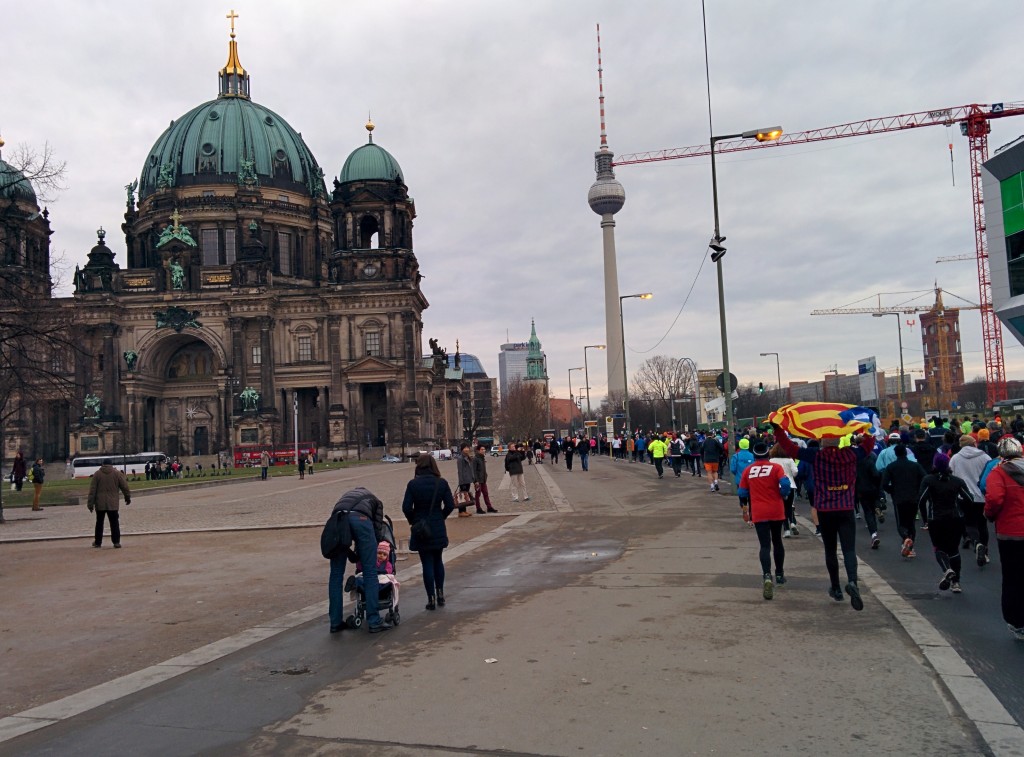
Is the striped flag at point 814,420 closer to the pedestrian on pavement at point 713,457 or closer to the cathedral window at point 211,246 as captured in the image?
the pedestrian on pavement at point 713,457

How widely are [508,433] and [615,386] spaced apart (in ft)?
117

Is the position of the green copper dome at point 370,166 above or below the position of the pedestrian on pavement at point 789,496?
above

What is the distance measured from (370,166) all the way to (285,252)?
13.0m

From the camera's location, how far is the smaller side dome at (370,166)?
86.1 metres

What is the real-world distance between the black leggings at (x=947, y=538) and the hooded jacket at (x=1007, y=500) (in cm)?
210

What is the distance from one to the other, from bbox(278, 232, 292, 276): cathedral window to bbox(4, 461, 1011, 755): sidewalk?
276ft

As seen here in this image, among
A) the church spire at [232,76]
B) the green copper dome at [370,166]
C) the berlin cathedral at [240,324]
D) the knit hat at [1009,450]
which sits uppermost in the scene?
the church spire at [232,76]

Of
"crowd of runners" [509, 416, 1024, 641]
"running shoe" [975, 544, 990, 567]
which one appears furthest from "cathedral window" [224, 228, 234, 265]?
"running shoe" [975, 544, 990, 567]

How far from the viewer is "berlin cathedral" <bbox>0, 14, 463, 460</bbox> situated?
8144cm

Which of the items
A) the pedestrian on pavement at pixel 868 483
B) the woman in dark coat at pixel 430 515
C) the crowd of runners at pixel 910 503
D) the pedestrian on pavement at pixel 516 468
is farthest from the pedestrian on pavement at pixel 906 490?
the pedestrian on pavement at pixel 516 468

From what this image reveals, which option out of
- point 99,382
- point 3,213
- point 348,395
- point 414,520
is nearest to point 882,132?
point 348,395

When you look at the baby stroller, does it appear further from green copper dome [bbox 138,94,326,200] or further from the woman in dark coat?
green copper dome [bbox 138,94,326,200]

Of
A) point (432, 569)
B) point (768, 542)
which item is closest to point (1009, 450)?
point (768, 542)

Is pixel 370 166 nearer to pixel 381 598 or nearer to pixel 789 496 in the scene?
pixel 789 496
